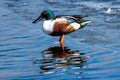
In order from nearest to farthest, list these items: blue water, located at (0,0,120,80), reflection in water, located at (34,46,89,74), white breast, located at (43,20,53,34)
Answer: blue water, located at (0,0,120,80) → reflection in water, located at (34,46,89,74) → white breast, located at (43,20,53,34)

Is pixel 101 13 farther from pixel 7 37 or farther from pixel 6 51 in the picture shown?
pixel 6 51

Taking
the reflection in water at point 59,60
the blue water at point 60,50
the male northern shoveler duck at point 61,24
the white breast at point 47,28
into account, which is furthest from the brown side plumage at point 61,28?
the reflection in water at point 59,60

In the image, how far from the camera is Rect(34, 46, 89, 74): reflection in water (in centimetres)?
848

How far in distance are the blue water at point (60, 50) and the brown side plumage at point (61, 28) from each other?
0.21 meters

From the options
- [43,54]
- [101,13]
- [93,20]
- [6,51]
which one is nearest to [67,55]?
[43,54]

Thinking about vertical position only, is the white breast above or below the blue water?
above

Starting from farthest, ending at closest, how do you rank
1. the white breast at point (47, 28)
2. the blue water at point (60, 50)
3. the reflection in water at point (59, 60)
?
the white breast at point (47, 28) < the reflection in water at point (59, 60) < the blue water at point (60, 50)

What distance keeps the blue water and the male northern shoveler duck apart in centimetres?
23

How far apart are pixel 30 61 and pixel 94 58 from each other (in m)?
1.32

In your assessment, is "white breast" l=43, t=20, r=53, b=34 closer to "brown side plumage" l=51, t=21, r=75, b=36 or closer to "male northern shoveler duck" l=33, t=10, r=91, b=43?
"male northern shoveler duck" l=33, t=10, r=91, b=43

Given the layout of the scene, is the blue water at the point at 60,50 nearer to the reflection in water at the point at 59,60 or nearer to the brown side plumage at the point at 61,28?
the reflection in water at the point at 59,60

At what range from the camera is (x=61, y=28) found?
10.8 meters

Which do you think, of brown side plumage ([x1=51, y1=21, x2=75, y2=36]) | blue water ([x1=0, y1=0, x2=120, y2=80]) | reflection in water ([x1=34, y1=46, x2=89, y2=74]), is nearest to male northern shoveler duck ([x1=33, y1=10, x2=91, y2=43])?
brown side plumage ([x1=51, y1=21, x2=75, y2=36])

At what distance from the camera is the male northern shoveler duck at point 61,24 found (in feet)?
34.9
